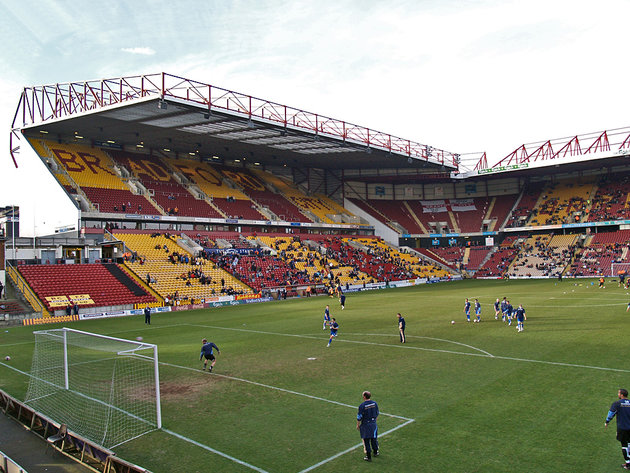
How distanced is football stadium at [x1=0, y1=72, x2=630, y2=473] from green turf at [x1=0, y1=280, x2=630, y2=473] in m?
0.09

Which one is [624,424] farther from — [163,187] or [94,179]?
[163,187]

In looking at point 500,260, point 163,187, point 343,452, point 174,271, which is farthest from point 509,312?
point 500,260

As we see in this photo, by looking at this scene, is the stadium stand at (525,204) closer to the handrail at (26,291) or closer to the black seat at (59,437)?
the handrail at (26,291)

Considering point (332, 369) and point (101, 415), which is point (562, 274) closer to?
point (332, 369)

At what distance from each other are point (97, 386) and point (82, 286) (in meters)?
26.8

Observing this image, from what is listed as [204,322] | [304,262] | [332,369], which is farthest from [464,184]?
[332,369]

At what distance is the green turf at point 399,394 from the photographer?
9695 millimetres

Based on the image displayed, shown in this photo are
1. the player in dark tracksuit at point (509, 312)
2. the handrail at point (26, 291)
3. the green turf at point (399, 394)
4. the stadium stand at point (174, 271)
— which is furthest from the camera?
the stadium stand at point (174, 271)

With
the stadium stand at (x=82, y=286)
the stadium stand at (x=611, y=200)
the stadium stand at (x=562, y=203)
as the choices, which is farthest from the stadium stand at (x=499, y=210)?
the stadium stand at (x=82, y=286)

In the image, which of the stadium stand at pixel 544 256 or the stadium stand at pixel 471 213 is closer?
the stadium stand at pixel 544 256

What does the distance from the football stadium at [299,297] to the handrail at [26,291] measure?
26 cm

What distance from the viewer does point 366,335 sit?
24188mm

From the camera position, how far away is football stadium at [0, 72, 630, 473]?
11062mm

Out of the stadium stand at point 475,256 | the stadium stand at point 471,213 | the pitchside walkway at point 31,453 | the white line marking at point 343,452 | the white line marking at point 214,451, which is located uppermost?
the stadium stand at point 471,213
